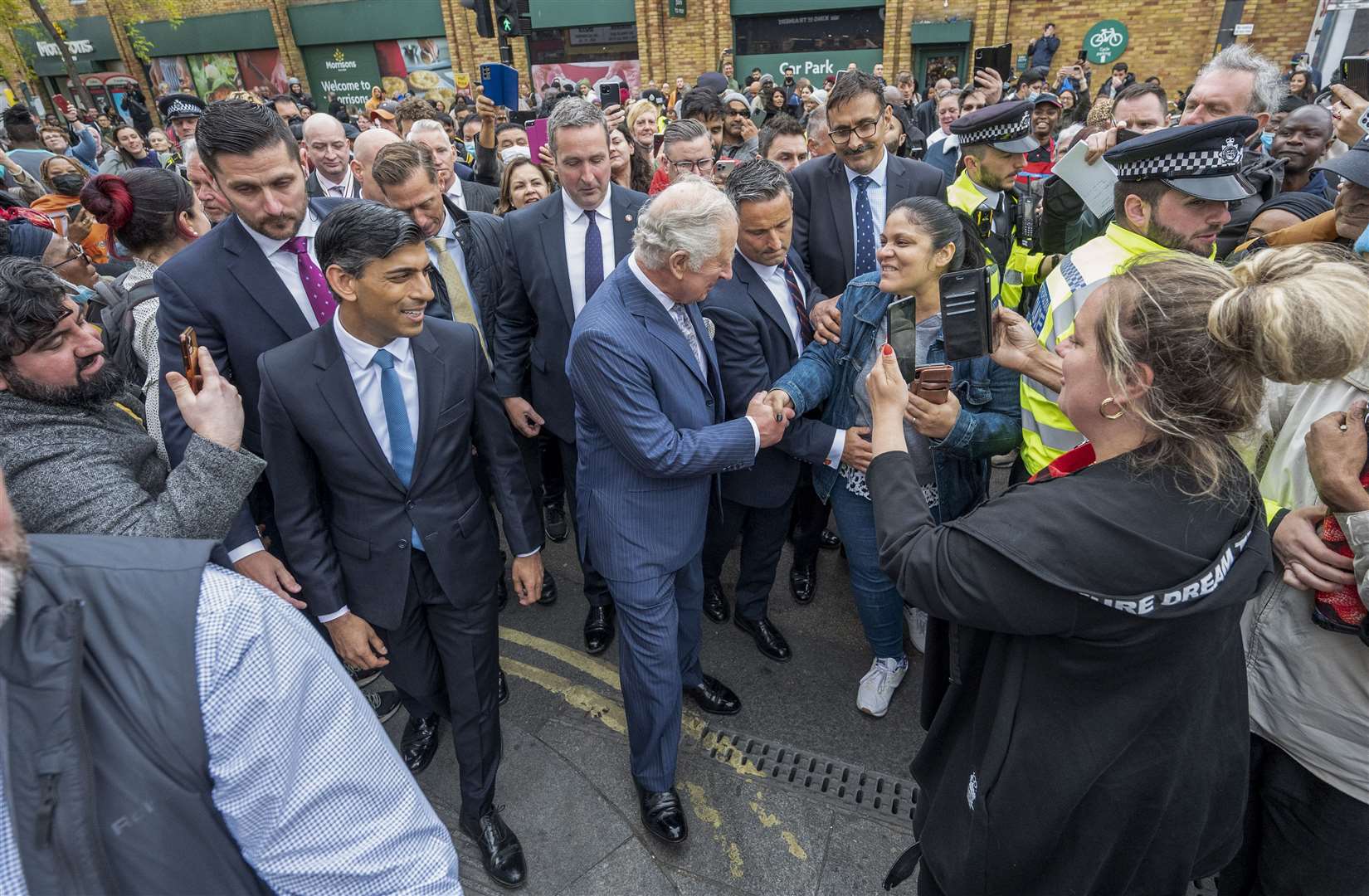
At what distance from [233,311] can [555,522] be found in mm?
2509

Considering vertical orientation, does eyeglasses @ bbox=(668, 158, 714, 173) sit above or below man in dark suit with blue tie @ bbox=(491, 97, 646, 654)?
above

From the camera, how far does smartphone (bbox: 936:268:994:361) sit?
217 centimetres

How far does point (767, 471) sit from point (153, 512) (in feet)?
7.27

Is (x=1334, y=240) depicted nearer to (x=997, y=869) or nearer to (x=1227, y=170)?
(x=1227, y=170)

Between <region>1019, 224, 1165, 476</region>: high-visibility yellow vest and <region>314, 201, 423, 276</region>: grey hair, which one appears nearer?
<region>314, 201, 423, 276</region>: grey hair

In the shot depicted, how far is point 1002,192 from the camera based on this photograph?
174 inches

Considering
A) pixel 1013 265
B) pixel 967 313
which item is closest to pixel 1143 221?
pixel 967 313

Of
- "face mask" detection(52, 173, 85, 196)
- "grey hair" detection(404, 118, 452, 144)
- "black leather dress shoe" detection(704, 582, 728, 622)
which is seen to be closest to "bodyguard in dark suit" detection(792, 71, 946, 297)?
"black leather dress shoe" detection(704, 582, 728, 622)

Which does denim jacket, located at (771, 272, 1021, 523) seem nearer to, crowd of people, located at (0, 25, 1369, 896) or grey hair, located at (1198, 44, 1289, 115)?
crowd of people, located at (0, 25, 1369, 896)

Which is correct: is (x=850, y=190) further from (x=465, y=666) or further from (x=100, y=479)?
(x=100, y=479)

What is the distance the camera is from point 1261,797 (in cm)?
201

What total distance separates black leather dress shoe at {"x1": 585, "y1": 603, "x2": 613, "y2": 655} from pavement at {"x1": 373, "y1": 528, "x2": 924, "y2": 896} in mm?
45

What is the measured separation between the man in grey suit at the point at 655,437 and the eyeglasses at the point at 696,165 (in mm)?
2427

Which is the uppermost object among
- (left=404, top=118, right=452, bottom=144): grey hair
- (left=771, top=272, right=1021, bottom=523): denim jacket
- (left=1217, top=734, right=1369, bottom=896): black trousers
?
(left=404, top=118, right=452, bottom=144): grey hair
